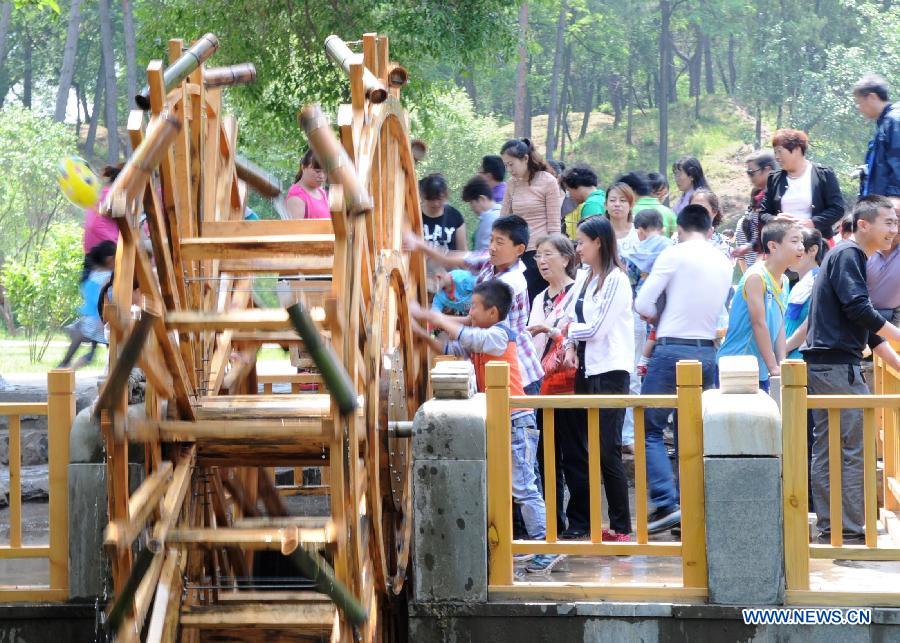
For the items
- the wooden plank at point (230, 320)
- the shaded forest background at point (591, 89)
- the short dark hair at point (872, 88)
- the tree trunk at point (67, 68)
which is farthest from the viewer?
the tree trunk at point (67, 68)

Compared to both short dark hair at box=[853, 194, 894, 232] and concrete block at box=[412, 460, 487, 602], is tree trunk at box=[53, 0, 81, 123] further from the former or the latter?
concrete block at box=[412, 460, 487, 602]

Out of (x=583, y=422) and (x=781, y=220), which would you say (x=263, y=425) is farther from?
(x=781, y=220)

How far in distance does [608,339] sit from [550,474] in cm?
161

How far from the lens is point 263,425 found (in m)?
5.64

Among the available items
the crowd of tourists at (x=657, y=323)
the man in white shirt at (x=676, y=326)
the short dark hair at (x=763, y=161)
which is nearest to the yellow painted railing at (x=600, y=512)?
the crowd of tourists at (x=657, y=323)

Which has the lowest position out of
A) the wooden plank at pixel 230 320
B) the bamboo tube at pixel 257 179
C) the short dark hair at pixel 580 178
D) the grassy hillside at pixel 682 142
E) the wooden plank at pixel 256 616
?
the wooden plank at pixel 256 616

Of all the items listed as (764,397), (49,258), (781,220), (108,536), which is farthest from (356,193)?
(49,258)

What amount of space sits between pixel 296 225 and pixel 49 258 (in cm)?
1793

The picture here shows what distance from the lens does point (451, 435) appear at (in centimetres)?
602

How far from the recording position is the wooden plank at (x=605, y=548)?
6.00 meters

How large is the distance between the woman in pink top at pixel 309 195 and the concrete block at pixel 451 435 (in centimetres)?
321

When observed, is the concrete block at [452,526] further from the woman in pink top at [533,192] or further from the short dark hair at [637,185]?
the short dark hair at [637,185]

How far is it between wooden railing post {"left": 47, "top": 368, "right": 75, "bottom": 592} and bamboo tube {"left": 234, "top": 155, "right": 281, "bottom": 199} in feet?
6.66

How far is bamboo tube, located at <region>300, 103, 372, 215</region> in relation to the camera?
5.20 meters
